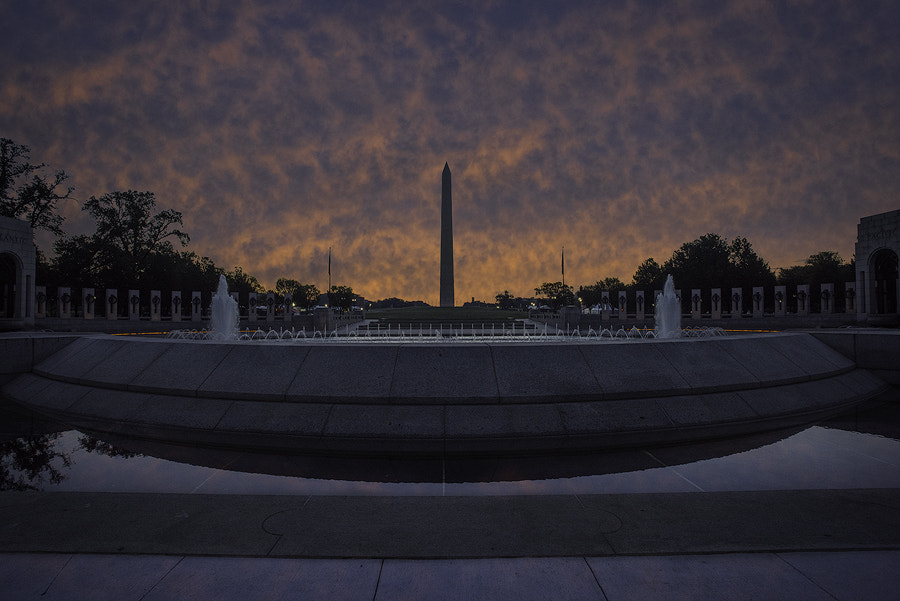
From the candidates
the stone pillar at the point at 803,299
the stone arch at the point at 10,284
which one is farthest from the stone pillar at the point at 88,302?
the stone pillar at the point at 803,299

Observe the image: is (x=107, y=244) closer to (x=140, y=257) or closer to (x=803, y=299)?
(x=140, y=257)

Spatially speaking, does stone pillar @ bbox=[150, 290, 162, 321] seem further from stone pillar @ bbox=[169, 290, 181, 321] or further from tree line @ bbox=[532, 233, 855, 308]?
tree line @ bbox=[532, 233, 855, 308]

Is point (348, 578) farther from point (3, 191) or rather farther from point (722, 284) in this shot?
point (722, 284)

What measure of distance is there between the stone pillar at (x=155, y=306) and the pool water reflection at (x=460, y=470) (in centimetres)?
3746

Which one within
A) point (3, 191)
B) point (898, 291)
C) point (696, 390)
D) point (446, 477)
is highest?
point (3, 191)

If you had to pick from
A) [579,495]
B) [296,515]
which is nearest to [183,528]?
[296,515]

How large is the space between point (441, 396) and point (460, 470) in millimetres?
2007

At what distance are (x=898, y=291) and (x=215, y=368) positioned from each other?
37349 millimetres

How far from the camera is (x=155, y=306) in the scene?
146 ft

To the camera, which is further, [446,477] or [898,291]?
[898,291]

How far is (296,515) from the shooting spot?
477 cm

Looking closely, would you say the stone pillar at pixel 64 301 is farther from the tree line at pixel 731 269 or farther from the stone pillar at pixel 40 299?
the tree line at pixel 731 269

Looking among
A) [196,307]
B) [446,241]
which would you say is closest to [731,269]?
[446,241]

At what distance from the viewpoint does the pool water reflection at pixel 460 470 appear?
19.4ft
